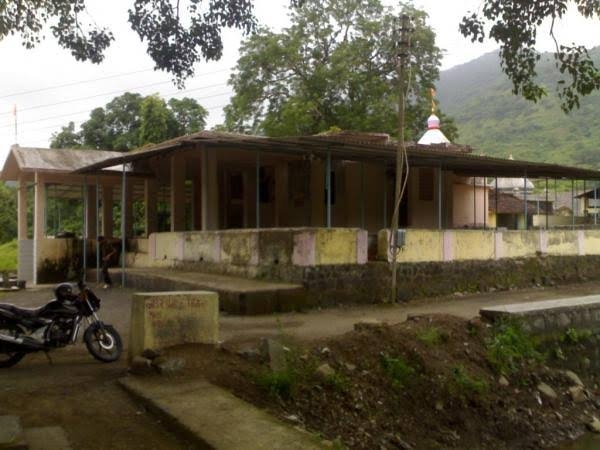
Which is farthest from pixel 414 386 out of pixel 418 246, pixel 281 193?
pixel 281 193

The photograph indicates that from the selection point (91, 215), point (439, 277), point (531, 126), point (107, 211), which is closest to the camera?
point (439, 277)

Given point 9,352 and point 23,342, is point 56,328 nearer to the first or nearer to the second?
point 23,342

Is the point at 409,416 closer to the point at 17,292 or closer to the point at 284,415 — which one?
the point at 284,415

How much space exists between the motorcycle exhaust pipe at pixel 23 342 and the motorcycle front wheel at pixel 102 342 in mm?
514

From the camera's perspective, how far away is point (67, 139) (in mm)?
30922

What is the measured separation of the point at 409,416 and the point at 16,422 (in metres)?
4.31

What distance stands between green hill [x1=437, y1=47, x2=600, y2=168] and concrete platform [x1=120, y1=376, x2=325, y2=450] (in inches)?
1522

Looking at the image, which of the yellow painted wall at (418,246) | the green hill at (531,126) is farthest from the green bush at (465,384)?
the green hill at (531,126)

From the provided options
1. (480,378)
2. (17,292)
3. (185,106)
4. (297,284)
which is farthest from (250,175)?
(480,378)

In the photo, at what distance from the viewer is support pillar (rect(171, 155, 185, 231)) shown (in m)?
17.5

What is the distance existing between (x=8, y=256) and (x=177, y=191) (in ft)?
→ 58.3

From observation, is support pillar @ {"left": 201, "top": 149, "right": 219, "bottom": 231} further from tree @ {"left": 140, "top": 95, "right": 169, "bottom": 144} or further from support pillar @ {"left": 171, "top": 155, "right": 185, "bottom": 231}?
tree @ {"left": 140, "top": 95, "right": 169, "bottom": 144}

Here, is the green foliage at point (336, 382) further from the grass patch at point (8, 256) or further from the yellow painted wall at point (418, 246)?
the grass patch at point (8, 256)

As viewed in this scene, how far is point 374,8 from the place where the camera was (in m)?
29.2
